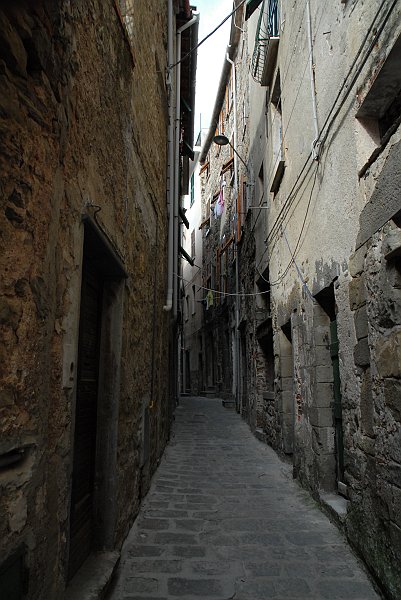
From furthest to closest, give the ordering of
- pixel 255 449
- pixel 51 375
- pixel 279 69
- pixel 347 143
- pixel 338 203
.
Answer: pixel 255 449 < pixel 279 69 < pixel 338 203 < pixel 347 143 < pixel 51 375

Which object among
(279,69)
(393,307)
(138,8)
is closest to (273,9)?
(279,69)

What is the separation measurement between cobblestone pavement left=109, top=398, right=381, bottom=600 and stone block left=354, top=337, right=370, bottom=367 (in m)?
1.36

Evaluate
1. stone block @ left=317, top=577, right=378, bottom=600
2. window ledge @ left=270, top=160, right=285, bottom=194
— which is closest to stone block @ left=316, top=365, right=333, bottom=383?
stone block @ left=317, top=577, right=378, bottom=600

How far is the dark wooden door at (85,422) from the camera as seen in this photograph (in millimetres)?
2600

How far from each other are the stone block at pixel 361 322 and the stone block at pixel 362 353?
0.04m

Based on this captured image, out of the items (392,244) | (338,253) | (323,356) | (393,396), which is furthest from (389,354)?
(323,356)

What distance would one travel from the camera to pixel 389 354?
2.69 m

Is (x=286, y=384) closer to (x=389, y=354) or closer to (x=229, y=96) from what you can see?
(x=389, y=354)

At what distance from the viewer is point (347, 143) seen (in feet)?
Result: 11.5

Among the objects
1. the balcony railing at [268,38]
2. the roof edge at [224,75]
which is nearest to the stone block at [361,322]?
the balcony railing at [268,38]

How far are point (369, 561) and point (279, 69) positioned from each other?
6.14 metres

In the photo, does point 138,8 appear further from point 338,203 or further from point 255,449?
point 255,449

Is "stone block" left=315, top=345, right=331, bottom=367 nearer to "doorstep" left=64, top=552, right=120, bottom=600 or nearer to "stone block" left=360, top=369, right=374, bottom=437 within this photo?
"stone block" left=360, top=369, right=374, bottom=437

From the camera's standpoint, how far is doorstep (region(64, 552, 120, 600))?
228 centimetres
